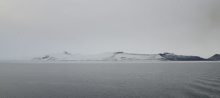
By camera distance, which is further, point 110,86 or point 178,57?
point 178,57

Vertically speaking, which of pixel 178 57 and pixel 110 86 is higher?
pixel 178 57

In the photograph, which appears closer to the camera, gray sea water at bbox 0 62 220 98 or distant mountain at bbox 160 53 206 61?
gray sea water at bbox 0 62 220 98

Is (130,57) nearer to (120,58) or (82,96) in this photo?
(120,58)

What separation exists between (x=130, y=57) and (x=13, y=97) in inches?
3960

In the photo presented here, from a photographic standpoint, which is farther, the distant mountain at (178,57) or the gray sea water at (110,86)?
the distant mountain at (178,57)

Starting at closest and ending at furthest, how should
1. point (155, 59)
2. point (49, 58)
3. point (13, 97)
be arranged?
point (13, 97)
point (155, 59)
point (49, 58)

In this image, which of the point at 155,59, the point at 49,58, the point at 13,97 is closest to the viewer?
the point at 13,97

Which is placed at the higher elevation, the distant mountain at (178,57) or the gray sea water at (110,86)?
the distant mountain at (178,57)

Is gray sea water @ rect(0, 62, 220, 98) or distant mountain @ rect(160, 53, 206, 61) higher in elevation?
distant mountain @ rect(160, 53, 206, 61)

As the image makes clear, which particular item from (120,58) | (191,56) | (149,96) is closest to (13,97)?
(149,96)

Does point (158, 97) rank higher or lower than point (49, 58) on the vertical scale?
lower

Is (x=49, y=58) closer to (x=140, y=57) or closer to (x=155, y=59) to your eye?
(x=140, y=57)

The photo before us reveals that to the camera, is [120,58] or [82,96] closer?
[82,96]

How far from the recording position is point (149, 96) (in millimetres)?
8609
